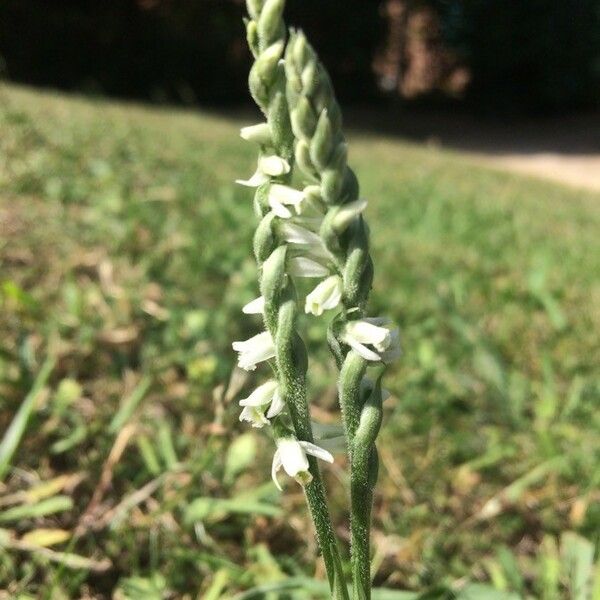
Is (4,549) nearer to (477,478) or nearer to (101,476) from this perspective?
(101,476)

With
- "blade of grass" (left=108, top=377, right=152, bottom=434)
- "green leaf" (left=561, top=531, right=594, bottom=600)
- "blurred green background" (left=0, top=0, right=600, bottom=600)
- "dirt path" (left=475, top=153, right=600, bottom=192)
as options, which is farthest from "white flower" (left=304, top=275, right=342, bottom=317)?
"dirt path" (left=475, top=153, right=600, bottom=192)

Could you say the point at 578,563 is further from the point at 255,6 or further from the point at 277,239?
the point at 255,6

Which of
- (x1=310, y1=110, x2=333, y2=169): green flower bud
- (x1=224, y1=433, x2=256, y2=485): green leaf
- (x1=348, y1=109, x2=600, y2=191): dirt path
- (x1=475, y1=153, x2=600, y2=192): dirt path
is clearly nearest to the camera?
(x1=310, y1=110, x2=333, y2=169): green flower bud

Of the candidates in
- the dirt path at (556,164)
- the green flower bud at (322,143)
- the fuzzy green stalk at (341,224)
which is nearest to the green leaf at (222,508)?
the fuzzy green stalk at (341,224)

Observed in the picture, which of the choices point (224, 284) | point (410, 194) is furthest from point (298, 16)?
point (224, 284)

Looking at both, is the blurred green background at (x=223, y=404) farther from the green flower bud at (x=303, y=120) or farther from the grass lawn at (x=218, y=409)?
the green flower bud at (x=303, y=120)

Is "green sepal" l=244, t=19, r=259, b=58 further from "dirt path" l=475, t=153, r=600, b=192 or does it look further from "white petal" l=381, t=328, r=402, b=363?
"dirt path" l=475, t=153, r=600, b=192
